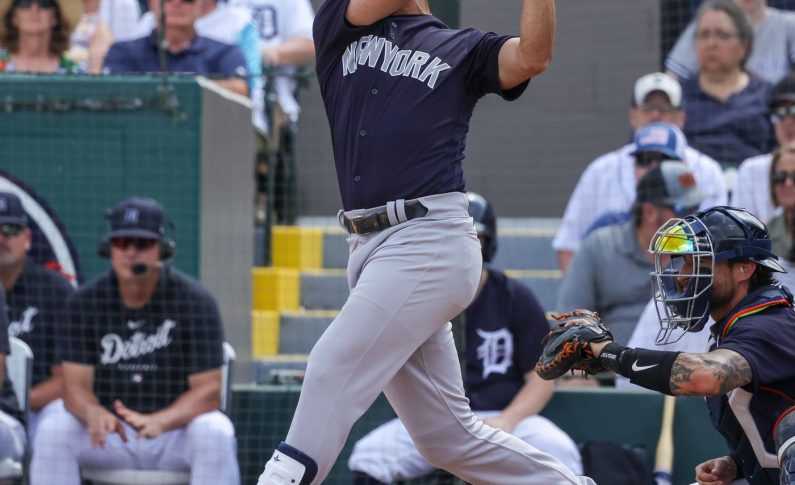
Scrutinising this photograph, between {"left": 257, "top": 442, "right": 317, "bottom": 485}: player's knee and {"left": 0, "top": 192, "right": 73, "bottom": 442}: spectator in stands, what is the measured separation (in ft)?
10.1

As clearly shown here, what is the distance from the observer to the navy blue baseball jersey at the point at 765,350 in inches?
131

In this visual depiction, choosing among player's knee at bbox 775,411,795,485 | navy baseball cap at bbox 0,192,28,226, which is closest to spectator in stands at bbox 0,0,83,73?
navy baseball cap at bbox 0,192,28,226

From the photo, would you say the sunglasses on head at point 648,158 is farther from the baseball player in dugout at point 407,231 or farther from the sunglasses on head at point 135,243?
the baseball player in dugout at point 407,231

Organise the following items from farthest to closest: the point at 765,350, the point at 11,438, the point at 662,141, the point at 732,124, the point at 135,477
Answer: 1. the point at 732,124
2. the point at 662,141
3. the point at 135,477
4. the point at 11,438
5. the point at 765,350

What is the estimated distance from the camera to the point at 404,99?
3.84m

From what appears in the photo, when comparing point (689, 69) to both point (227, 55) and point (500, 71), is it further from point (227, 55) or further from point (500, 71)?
point (500, 71)

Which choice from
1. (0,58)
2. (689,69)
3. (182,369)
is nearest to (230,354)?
(182,369)

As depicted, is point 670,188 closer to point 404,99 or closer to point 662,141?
point 662,141

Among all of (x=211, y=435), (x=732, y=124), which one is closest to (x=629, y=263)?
(x=732, y=124)

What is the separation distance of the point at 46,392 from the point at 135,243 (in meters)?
0.83

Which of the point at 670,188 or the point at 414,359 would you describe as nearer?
the point at 414,359

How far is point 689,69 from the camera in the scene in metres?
8.05

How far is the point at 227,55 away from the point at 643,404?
10.2 ft

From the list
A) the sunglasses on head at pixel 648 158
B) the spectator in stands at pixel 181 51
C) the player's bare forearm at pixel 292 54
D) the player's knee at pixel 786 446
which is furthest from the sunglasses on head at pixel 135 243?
the player's knee at pixel 786 446
